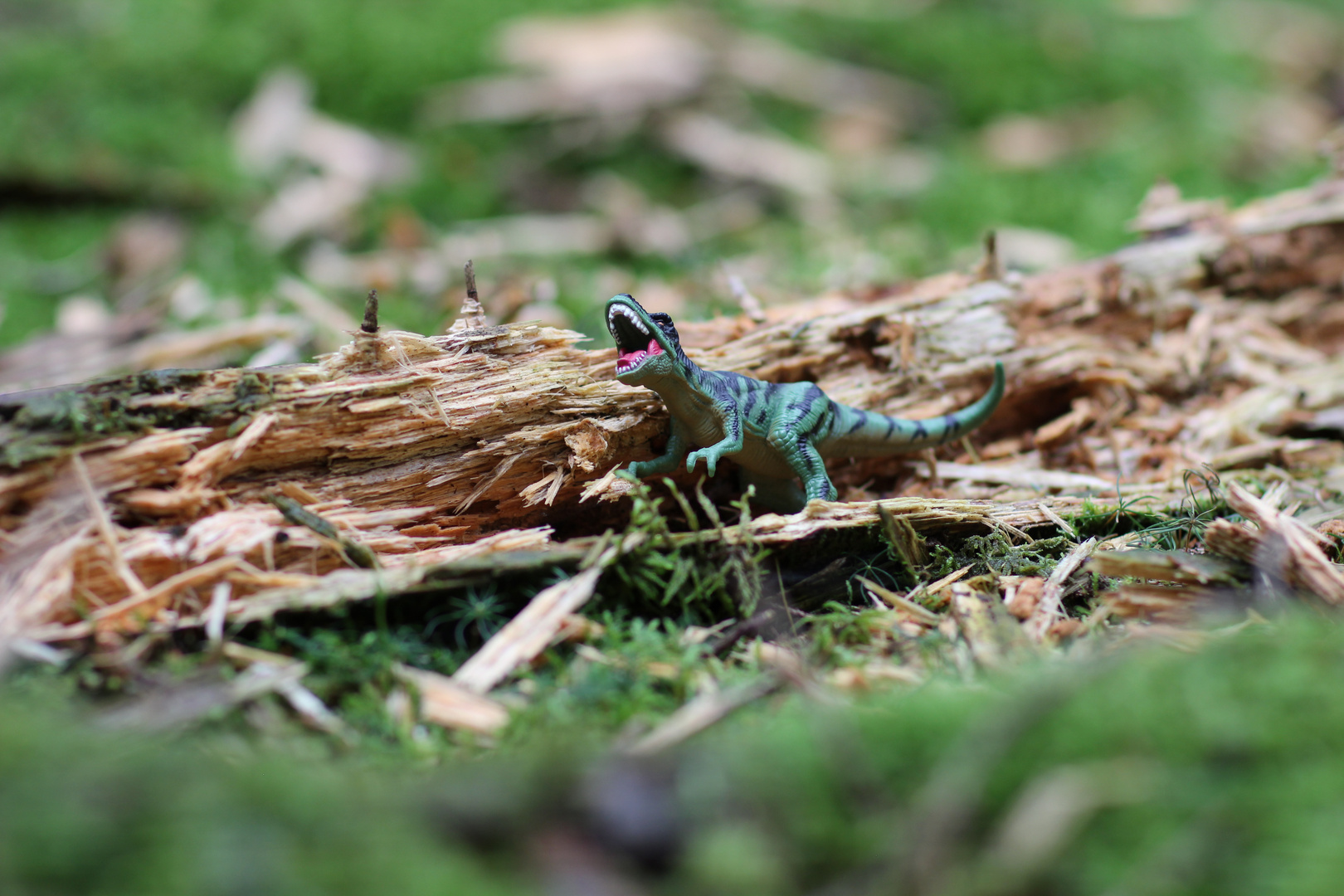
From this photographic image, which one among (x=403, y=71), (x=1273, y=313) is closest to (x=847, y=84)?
(x=403, y=71)

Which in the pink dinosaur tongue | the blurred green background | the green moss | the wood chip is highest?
the blurred green background

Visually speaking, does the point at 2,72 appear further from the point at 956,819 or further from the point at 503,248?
the point at 956,819

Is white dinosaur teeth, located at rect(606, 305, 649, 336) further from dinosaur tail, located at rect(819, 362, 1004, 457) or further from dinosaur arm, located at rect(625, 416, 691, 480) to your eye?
dinosaur tail, located at rect(819, 362, 1004, 457)

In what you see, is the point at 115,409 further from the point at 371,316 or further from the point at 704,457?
the point at 704,457

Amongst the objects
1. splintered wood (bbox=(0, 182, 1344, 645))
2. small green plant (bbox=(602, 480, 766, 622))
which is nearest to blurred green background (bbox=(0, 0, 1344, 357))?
splintered wood (bbox=(0, 182, 1344, 645))

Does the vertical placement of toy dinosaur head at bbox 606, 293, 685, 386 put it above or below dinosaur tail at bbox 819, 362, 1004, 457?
above

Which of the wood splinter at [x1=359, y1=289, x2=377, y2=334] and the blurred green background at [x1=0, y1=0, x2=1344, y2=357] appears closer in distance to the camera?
the wood splinter at [x1=359, y1=289, x2=377, y2=334]

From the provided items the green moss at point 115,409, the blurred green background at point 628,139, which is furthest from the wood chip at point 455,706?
the blurred green background at point 628,139

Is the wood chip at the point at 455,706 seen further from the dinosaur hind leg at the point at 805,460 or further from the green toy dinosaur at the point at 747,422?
the dinosaur hind leg at the point at 805,460

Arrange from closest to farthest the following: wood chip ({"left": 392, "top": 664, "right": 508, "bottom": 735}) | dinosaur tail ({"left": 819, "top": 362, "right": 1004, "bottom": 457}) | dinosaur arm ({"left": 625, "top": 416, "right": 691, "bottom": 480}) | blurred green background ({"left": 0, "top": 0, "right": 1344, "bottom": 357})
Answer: wood chip ({"left": 392, "top": 664, "right": 508, "bottom": 735}), dinosaur arm ({"left": 625, "top": 416, "right": 691, "bottom": 480}), dinosaur tail ({"left": 819, "top": 362, "right": 1004, "bottom": 457}), blurred green background ({"left": 0, "top": 0, "right": 1344, "bottom": 357})
